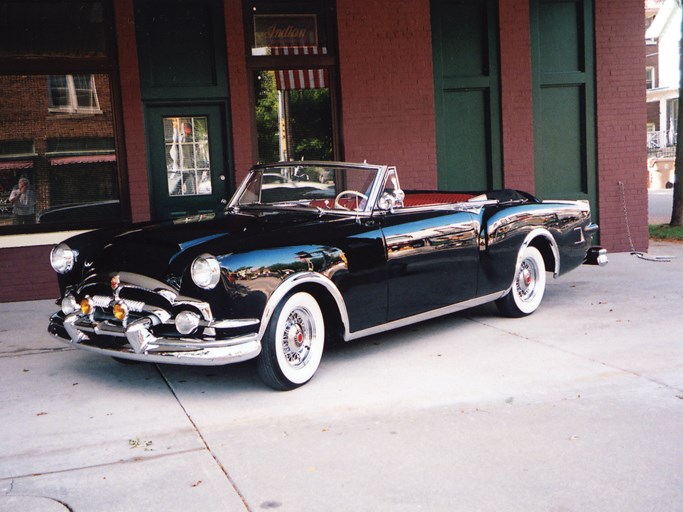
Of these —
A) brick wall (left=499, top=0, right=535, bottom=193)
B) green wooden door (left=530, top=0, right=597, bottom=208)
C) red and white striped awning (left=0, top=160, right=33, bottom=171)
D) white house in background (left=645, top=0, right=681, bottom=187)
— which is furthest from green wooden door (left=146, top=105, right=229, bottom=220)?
white house in background (left=645, top=0, right=681, bottom=187)

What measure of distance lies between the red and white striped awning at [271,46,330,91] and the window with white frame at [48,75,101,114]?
2.13 m

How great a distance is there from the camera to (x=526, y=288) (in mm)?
7387

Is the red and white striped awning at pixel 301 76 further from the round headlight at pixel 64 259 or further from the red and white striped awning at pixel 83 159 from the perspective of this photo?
the round headlight at pixel 64 259

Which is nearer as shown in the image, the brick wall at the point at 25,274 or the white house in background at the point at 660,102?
the brick wall at the point at 25,274

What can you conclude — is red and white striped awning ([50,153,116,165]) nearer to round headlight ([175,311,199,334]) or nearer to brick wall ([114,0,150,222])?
brick wall ([114,0,150,222])

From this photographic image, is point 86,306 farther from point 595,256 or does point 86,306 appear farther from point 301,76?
point 301,76

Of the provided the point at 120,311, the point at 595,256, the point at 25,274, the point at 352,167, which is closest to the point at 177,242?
the point at 120,311

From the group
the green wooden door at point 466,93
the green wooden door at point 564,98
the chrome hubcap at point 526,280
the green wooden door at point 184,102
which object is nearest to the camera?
the chrome hubcap at point 526,280

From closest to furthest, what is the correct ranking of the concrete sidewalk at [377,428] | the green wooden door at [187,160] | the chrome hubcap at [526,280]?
the concrete sidewalk at [377,428]
the chrome hubcap at [526,280]
the green wooden door at [187,160]

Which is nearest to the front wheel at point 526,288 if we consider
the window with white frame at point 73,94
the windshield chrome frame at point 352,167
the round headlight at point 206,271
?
the windshield chrome frame at point 352,167

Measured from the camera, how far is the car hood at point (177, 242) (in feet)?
16.4

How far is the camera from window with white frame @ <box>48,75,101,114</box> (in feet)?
29.8

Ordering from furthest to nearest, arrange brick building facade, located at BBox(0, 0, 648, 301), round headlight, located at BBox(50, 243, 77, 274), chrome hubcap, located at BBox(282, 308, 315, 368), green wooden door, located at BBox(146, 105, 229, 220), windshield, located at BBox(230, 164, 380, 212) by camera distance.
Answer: green wooden door, located at BBox(146, 105, 229, 220) < brick building facade, located at BBox(0, 0, 648, 301) < windshield, located at BBox(230, 164, 380, 212) < round headlight, located at BBox(50, 243, 77, 274) < chrome hubcap, located at BBox(282, 308, 315, 368)

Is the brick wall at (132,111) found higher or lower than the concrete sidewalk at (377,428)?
higher
